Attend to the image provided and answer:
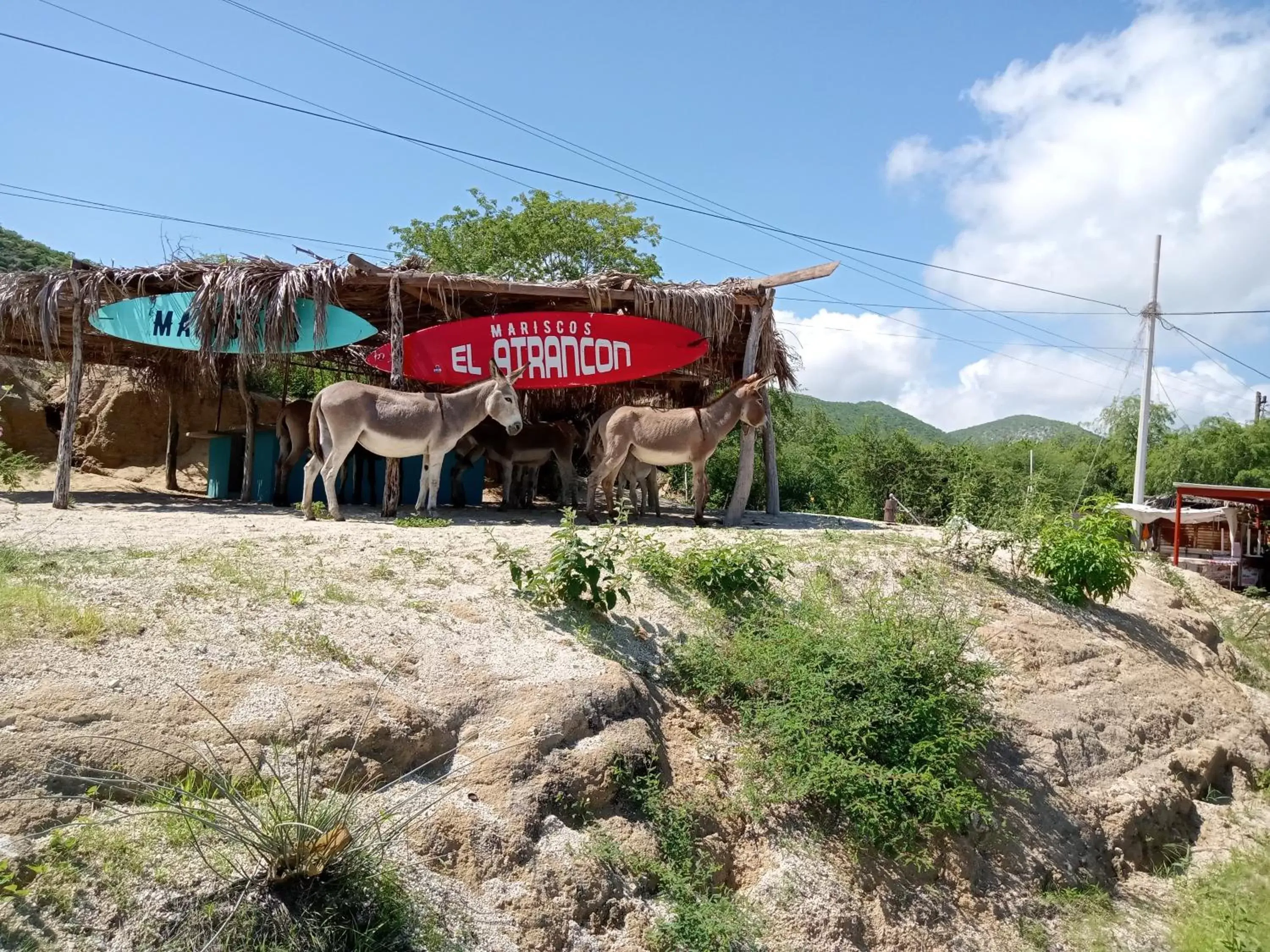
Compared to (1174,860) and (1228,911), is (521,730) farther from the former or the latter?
(1174,860)

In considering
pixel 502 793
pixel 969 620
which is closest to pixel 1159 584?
pixel 969 620

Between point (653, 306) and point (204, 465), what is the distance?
10.2m

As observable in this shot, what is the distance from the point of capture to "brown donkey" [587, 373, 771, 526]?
11391mm

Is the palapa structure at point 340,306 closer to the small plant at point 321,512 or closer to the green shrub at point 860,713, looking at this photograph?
the small plant at point 321,512

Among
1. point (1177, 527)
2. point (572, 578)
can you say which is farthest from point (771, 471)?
point (1177, 527)

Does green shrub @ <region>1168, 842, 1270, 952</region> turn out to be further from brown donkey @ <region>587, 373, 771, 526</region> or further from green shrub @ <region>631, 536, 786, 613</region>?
brown donkey @ <region>587, 373, 771, 526</region>

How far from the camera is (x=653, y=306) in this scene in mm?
12469

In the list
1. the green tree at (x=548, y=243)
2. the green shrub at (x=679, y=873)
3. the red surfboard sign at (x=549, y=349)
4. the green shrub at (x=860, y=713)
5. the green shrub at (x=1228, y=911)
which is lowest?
the green shrub at (x=1228, y=911)

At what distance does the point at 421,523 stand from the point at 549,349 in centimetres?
337

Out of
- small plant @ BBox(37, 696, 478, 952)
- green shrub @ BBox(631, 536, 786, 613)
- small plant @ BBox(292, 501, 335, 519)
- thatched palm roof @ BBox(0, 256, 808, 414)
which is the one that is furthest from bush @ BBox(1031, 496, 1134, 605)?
small plant @ BBox(292, 501, 335, 519)

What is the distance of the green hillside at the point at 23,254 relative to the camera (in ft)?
87.2

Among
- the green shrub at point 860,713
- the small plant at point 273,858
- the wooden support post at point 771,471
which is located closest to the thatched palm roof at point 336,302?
the wooden support post at point 771,471

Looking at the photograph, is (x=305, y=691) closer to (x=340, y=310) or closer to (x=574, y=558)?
(x=574, y=558)

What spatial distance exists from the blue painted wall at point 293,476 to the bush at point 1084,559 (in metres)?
7.96
